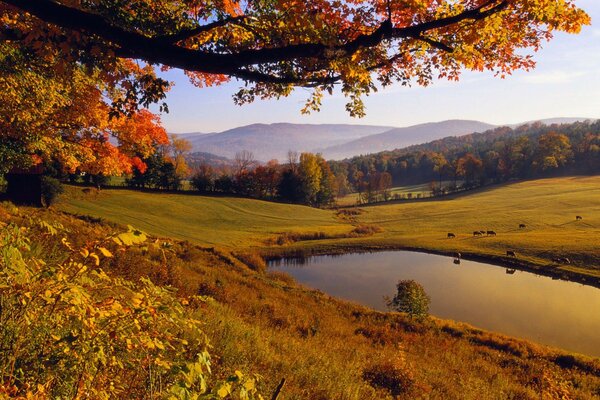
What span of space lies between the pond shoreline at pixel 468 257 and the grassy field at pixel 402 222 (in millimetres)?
549

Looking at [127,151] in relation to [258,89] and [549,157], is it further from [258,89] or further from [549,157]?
[549,157]

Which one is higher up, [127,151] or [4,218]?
[127,151]

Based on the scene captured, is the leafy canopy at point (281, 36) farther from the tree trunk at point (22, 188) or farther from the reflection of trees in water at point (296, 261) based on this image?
the reflection of trees in water at point (296, 261)

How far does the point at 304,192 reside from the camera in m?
105

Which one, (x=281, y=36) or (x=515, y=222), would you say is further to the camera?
(x=515, y=222)

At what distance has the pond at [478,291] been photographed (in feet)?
90.1

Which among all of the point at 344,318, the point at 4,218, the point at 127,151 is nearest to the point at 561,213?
the point at 344,318

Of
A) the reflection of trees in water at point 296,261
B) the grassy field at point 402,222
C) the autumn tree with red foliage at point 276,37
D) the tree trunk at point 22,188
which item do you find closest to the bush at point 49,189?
the tree trunk at point 22,188

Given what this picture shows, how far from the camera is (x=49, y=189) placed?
36844 mm

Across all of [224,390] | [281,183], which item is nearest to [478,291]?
[224,390]

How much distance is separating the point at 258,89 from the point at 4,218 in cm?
1226

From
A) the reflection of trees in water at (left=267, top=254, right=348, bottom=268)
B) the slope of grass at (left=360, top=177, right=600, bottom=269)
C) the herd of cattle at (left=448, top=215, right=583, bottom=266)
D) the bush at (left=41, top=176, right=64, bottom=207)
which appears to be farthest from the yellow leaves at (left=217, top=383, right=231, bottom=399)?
the slope of grass at (left=360, top=177, right=600, bottom=269)

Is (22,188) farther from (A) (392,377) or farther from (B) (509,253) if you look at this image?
(B) (509,253)

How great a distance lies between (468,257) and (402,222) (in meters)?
29.7
